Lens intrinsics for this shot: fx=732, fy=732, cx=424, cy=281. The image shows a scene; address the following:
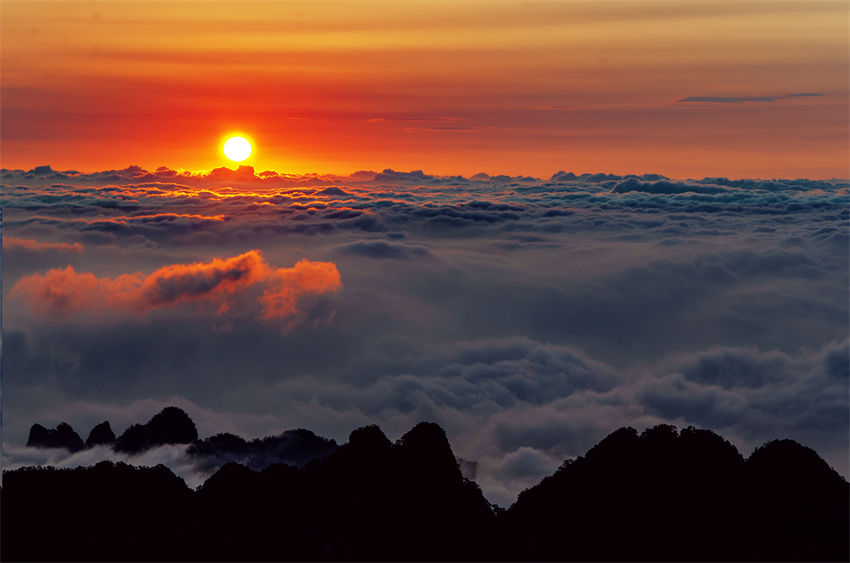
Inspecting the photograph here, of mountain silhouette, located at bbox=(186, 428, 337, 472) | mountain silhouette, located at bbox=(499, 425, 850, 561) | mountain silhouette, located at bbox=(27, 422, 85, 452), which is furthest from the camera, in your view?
mountain silhouette, located at bbox=(27, 422, 85, 452)

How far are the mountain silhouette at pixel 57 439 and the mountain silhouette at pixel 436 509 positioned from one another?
192ft

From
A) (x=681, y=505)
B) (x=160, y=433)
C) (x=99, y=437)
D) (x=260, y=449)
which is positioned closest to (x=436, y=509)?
(x=681, y=505)

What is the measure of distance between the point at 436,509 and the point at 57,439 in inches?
2895

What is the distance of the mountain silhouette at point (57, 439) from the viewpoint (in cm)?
9631

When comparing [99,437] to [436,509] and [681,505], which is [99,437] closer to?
[436,509]

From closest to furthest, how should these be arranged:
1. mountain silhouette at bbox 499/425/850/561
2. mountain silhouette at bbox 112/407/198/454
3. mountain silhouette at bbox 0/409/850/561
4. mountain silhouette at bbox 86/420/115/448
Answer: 1. mountain silhouette at bbox 499/425/850/561
2. mountain silhouette at bbox 0/409/850/561
3. mountain silhouette at bbox 112/407/198/454
4. mountain silhouette at bbox 86/420/115/448

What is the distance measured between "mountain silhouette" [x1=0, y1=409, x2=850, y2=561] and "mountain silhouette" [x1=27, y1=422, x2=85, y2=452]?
192 ft

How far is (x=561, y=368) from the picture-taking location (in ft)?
611

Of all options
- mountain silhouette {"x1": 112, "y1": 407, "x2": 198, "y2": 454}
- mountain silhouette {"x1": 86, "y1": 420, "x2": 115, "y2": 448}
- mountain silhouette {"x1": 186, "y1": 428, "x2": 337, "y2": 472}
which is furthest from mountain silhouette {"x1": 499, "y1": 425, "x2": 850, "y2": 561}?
mountain silhouette {"x1": 86, "y1": 420, "x2": 115, "y2": 448}

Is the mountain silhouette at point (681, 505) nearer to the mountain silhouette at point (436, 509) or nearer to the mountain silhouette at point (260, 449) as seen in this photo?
the mountain silhouette at point (436, 509)

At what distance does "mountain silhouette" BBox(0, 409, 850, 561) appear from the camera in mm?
36094

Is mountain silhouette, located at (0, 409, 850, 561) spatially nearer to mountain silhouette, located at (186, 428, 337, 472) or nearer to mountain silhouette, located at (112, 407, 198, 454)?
mountain silhouette, located at (186, 428, 337, 472)

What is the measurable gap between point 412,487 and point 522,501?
6.59 meters

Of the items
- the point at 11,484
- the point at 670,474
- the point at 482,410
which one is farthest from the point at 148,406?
the point at 670,474
